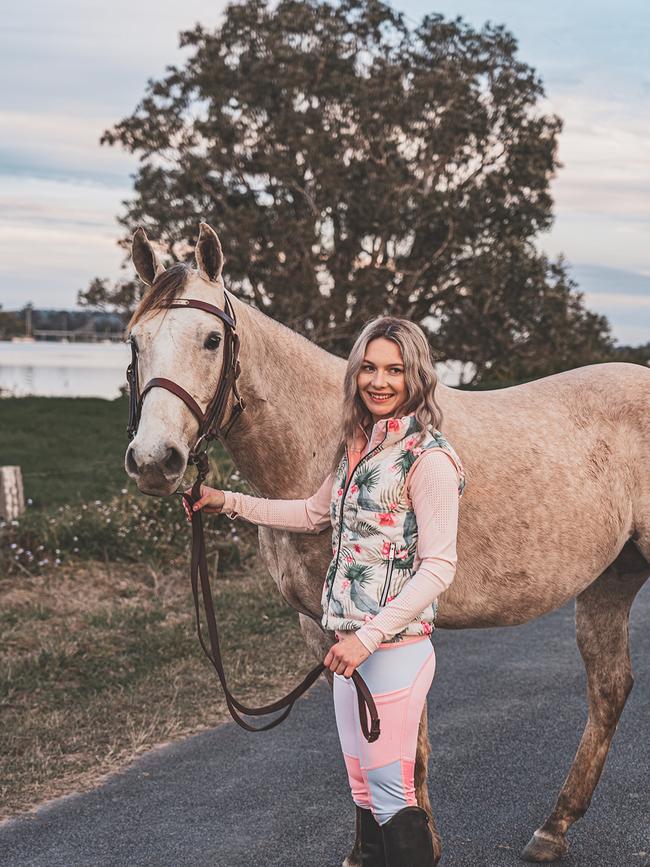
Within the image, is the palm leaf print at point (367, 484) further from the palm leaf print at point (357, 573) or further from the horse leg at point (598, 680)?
the horse leg at point (598, 680)

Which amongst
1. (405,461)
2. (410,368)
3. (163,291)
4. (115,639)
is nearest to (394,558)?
(405,461)

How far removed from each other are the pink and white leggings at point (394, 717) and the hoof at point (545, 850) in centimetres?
135

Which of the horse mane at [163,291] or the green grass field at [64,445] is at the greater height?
the horse mane at [163,291]

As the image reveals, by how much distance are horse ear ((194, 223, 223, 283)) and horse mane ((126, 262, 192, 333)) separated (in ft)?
0.18

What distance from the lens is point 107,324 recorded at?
22453 mm

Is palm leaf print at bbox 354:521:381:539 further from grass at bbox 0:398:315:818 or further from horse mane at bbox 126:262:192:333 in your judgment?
grass at bbox 0:398:315:818

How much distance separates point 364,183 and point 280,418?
1902cm

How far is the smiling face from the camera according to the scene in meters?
2.76

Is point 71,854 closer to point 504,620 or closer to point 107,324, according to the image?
point 504,620

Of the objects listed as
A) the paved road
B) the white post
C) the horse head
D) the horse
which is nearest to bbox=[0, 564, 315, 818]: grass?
the paved road

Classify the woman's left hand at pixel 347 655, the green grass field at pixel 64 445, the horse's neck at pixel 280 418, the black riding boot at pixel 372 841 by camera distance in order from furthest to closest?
the green grass field at pixel 64 445, the horse's neck at pixel 280 418, the black riding boot at pixel 372 841, the woman's left hand at pixel 347 655

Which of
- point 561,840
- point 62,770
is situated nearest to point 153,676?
point 62,770

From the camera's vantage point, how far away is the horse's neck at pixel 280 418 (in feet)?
10.8

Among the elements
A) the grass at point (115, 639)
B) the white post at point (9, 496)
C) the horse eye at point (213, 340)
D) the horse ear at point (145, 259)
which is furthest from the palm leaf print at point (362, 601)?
the white post at point (9, 496)
